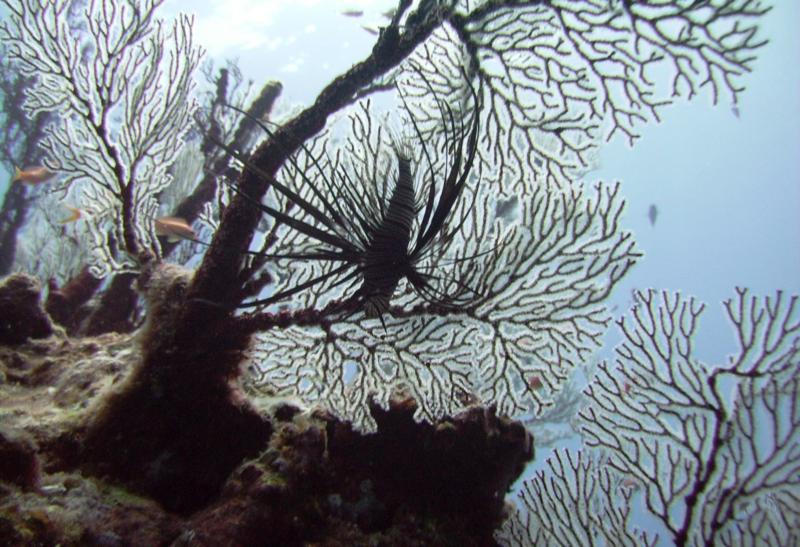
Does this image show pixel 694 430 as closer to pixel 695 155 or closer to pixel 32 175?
pixel 32 175

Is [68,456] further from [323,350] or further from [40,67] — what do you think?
[40,67]

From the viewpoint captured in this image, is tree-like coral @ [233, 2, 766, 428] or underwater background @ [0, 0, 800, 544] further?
underwater background @ [0, 0, 800, 544]

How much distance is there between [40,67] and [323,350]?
308cm

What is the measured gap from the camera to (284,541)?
2586 mm

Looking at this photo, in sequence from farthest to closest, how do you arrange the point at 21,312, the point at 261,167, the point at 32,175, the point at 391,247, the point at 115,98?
the point at 32,175
the point at 21,312
the point at 115,98
the point at 261,167
the point at 391,247

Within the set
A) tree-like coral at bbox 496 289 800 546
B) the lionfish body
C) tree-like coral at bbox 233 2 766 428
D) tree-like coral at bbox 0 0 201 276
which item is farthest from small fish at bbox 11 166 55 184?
tree-like coral at bbox 496 289 800 546

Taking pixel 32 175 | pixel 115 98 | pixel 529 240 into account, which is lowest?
pixel 529 240

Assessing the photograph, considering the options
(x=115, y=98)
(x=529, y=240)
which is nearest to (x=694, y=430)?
(x=529, y=240)

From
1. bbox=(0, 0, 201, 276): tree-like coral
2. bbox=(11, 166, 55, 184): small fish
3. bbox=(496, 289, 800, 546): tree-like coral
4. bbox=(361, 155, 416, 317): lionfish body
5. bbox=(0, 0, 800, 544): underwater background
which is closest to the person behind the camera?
bbox=(361, 155, 416, 317): lionfish body

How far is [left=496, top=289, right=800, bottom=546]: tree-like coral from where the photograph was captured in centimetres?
274

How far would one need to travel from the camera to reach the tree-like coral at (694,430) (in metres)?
2.74

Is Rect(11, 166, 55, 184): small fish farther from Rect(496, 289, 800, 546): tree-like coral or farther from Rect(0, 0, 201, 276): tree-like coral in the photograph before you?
Rect(496, 289, 800, 546): tree-like coral

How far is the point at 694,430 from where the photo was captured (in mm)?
2867

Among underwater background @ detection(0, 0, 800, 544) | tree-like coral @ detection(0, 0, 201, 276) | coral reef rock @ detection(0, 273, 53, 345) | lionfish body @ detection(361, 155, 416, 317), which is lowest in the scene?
coral reef rock @ detection(0, 273, 53, 345)
